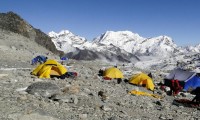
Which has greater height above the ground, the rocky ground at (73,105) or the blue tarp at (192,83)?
the blue tarp at (192,83)

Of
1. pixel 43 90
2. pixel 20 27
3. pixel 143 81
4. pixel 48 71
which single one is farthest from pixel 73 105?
pixel 20 27

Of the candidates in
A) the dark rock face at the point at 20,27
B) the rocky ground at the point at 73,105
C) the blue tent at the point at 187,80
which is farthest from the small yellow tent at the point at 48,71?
the dark rock face at the point at 20,27

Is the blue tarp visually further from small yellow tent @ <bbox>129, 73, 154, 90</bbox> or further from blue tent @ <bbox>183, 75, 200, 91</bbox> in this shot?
small yellow tent @ <bbox>129, 73, 154, 90</bbox>

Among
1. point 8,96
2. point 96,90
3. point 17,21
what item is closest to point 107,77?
point 96,90

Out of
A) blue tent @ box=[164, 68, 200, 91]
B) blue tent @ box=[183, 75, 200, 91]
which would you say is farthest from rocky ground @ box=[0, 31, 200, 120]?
blue tent @ box=[183, 75, 200, 91]

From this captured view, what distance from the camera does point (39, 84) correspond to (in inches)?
765

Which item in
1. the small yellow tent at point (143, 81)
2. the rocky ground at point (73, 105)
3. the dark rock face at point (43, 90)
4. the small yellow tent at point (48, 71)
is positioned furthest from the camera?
the small yellow tent at point (143, 81)

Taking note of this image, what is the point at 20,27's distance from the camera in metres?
82.5

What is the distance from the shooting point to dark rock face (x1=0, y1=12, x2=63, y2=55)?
260ft

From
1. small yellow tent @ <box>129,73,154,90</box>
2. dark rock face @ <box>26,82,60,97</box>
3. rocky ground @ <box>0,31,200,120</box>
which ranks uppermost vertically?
small yellow tent @ <box>129,73,154,90</box>

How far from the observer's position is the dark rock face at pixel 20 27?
7938 cm

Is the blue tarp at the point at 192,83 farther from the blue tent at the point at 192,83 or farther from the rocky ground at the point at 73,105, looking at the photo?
the rocky ground at the point at 73,105

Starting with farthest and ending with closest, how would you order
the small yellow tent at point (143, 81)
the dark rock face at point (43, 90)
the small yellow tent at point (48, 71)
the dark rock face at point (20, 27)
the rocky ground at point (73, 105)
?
the dark rock face at point (20, 27) < the small yellow tent at point (143, 81) < the small yellow tent at point (48, 71) < the dark rock face at point (43, 90) < the rocky ground at point (73, 105)

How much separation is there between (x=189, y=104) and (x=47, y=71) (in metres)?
11.5
